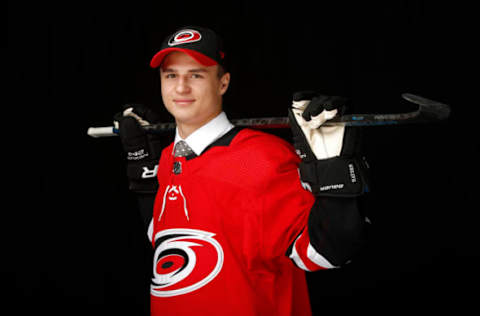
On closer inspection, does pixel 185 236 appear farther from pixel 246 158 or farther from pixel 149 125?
pixel 149 125

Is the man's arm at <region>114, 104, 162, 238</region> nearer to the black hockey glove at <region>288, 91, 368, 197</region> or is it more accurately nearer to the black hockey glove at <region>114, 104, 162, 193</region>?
the black hockey glove at <region>114, 104, 162, 193</region>

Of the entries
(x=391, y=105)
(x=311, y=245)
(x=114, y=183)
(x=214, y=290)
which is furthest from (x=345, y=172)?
(x=114, y=183)

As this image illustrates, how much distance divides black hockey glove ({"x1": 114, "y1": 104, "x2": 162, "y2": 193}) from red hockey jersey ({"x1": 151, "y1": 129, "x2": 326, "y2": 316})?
402mm

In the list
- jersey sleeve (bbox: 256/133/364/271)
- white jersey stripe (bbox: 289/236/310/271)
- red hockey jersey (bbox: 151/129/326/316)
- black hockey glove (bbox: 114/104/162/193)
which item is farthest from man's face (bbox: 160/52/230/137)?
white jersey stripe (bbox: 289/236/310/271)

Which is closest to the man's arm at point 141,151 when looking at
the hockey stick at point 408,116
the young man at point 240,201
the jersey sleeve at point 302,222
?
the young man at point 240,201

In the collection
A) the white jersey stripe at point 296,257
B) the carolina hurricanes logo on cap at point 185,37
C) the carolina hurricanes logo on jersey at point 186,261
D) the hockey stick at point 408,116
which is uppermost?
the carolina hurricanes logo on cap at point 185,37

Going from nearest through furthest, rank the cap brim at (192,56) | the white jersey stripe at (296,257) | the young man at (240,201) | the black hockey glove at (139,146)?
the young man at (240,201), the white jersey stripe at (296,257), the cap brim at (192,56), the black hockey glove at (139,146)

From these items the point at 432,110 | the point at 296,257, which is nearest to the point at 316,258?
the point at 296,257

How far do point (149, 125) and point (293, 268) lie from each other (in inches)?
34.1

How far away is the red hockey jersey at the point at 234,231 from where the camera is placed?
1.43m

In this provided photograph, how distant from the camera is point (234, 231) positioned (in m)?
1.48

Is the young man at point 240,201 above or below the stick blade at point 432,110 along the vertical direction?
below

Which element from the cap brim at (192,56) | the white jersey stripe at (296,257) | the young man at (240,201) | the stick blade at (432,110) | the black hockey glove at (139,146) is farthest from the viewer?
the black hockey glove at (139,146)

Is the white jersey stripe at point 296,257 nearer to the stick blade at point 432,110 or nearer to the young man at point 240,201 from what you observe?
the young man at point 240,201
